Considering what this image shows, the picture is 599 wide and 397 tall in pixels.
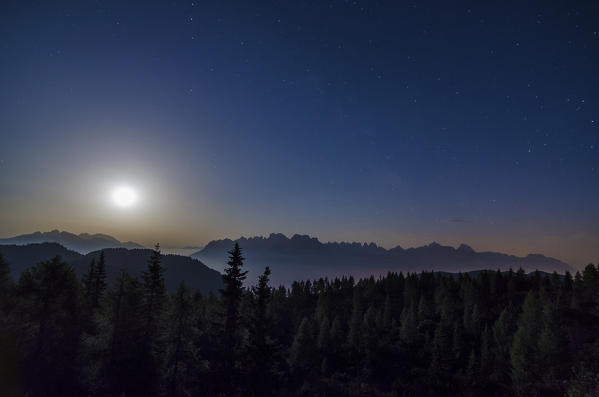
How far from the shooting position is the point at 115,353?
28438 millimetres

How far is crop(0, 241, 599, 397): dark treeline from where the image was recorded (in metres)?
28.5

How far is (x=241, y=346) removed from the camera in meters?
37.9

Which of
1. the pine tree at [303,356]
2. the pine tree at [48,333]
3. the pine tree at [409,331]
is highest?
the pine tree at [48,333]

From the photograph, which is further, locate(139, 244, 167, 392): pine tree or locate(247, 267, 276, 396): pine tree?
locate(247, 267, 276, 396): pine tree

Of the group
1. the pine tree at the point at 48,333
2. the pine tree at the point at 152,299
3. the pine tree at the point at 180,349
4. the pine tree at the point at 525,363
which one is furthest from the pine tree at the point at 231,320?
the pine tree at the point at 525,363

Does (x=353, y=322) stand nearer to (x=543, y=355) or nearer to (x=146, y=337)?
(x=543, y=355)

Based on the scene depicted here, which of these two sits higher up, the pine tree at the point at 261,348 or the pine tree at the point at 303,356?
the pine tree at the point at 261,348

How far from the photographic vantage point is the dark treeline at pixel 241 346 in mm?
28453

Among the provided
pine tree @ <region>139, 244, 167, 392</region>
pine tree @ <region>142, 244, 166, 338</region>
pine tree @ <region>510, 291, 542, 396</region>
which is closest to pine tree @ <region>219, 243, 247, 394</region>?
pine tree @ <region>139, 244, 167, 392</region>

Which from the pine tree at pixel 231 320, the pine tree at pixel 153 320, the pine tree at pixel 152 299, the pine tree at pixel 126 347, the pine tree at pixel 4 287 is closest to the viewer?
the pine tree at pixel 126 347

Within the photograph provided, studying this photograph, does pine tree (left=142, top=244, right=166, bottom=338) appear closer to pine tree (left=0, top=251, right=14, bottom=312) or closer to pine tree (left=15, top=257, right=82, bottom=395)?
pine tree (left=15, top=257, right=82, bottom=395)

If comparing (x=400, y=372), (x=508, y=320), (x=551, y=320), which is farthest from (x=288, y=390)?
(x=508, y=320)

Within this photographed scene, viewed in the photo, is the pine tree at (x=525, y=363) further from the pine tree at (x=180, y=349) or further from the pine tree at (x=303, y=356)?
the pine tree at (x=180, y=349)

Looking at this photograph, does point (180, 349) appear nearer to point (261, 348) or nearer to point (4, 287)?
point (261, 348)
